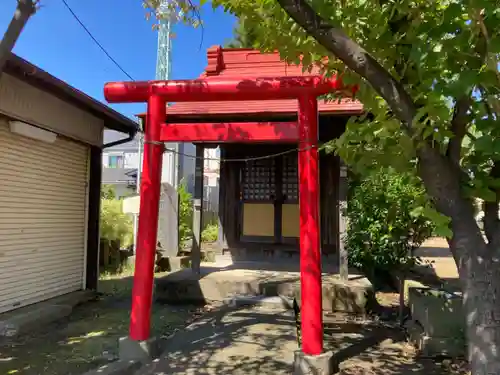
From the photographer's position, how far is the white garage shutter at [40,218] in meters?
6.52

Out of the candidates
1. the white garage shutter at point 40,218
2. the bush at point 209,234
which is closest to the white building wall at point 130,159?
the bush at point 209,234

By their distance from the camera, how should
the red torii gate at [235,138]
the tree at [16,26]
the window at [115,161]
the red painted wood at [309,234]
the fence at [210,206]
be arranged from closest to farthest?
the tree at [16,26] < the red painted wood at [309,234] < the red torii gate at [235,138] < the fence at [210,206] < the window at [115,161]

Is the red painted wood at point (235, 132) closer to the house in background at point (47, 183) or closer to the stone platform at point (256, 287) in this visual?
the house in background at point (47, 183)

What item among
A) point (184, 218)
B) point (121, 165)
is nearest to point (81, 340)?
point (184, 218)

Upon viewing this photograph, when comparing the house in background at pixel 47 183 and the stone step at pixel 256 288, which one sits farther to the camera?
the stone step at pixel 256 288

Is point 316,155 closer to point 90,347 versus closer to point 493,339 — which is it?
point 493,339

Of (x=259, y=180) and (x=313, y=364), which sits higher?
(x=259, y=180)

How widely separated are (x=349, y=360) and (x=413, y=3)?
161 inches

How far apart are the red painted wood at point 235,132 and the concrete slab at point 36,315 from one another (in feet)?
11.4

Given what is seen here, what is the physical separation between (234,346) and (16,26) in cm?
425

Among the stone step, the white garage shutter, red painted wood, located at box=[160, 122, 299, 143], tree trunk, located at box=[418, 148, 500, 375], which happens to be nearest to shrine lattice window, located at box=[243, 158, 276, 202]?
the stone step

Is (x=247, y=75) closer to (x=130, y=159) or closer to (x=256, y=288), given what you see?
(x=256, y=288)

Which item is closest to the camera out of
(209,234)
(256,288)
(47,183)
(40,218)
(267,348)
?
(267,348)

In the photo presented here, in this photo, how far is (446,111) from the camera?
2299 mm
